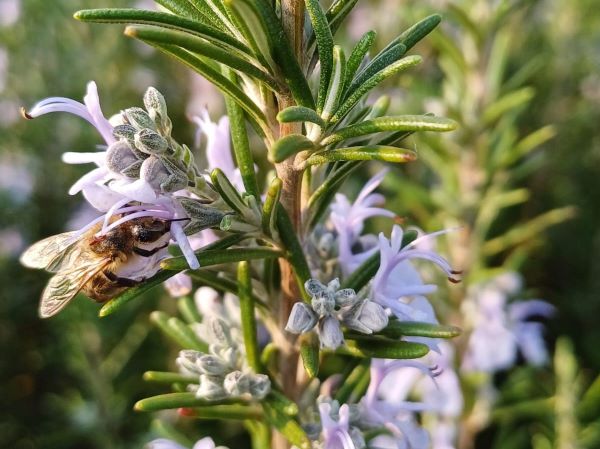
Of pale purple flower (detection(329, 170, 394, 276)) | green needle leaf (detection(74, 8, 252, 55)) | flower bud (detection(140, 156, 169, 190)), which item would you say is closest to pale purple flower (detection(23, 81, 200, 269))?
flower bud (detection(140, 156, 169, 190))

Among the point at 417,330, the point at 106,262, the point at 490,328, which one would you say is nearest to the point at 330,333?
the point at 417,330

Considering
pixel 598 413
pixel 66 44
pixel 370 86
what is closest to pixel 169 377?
pixel 370 86

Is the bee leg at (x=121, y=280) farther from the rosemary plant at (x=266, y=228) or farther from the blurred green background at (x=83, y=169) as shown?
the blurred green background at (x=83, y=169)

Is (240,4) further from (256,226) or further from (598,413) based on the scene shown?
(598,413)

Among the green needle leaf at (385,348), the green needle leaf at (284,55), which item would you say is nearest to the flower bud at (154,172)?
the green needle leaf at (284,55)

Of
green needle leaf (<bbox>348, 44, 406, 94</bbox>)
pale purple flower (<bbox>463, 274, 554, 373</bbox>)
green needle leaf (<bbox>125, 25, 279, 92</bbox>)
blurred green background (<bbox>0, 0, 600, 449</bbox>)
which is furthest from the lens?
blurred green background (<bbox>0, 0, 600, 449</bbox>)

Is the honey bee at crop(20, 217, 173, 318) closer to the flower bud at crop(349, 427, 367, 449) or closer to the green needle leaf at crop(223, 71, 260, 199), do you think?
Answer: the green needle leaf at crop(223, 71, 260, 199)
